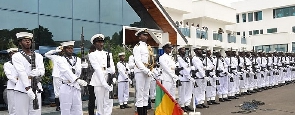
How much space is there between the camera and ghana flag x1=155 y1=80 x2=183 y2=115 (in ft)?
26.3

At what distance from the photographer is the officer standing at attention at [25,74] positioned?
647cm

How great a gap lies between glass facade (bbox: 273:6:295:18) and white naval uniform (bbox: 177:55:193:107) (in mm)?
36811

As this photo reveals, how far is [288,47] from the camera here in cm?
4222

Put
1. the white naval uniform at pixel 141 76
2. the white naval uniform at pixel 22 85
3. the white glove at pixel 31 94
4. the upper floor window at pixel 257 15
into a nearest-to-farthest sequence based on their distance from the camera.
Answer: the white glove at pixel 31 94, the white naval uniform at pixel 22 85, the white naval uniform at pixel 141 76, the upper floor window at pixel 257 15

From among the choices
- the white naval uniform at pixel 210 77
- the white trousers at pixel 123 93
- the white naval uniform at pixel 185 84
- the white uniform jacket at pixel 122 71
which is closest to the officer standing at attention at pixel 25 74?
the white naval uniform at pixel 185 84

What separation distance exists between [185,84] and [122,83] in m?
2.92

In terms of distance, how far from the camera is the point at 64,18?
15.5 metres

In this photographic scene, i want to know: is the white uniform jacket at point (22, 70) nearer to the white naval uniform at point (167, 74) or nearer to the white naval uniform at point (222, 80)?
the white naval uniform at point (167, 74)

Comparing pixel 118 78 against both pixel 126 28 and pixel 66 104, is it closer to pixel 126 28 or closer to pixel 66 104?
pixel 126 28

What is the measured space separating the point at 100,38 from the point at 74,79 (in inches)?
50.9

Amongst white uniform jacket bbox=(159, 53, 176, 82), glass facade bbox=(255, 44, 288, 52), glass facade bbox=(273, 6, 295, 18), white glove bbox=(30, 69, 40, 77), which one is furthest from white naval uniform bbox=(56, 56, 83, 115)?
glass facade bbox=(273, 6, 295, 18)

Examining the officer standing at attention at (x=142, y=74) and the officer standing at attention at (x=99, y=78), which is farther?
the officer standing at attention at (x=142, y=74)

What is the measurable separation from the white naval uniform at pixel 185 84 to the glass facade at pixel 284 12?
36.8 m

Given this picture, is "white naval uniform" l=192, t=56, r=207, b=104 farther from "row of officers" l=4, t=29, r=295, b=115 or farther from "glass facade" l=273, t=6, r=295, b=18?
"glass facade" l=273, t=6, r=295, b=18
